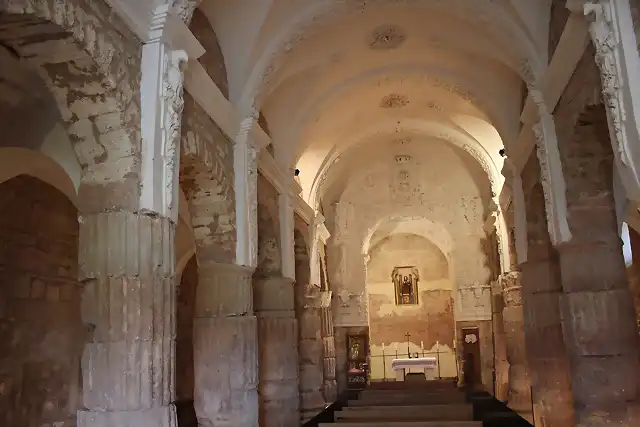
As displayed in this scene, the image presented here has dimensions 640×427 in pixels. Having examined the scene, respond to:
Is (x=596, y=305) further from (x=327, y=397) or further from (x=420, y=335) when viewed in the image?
(x=420, y=335)

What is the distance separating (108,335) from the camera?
4.36 metres

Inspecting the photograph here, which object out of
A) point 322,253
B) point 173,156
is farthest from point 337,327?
point 173,156

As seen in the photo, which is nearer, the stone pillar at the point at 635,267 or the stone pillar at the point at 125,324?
the stone pillar at the point at 125,324

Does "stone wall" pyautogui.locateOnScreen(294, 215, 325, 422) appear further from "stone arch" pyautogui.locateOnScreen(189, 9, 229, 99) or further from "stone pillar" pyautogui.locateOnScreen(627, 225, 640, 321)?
"stone pillar" pyautogui.locateOnScreen(627, 225, 640, 321)

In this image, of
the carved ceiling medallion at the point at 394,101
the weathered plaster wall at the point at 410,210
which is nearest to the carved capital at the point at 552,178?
the carved ceiling medallion at the point at 394,101

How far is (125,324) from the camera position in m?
4.40

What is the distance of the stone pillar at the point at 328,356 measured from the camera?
1398cm

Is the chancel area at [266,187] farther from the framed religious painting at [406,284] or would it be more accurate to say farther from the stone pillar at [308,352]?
the framed religious painting at [406,284]

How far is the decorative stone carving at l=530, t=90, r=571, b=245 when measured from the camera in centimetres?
695

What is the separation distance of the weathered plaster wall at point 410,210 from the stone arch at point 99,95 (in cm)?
1045

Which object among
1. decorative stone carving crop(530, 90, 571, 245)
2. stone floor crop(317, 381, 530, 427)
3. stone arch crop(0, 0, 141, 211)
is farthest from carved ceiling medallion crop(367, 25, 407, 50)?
stone floor crop(317, 381, 530, 427)

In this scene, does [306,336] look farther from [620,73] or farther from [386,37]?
[620,73]

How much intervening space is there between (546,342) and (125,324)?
600 cm

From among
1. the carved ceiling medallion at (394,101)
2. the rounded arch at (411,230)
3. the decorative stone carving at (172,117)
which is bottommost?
the decorative stone carving at (172,117)
